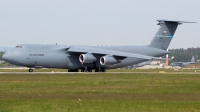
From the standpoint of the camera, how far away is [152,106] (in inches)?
762

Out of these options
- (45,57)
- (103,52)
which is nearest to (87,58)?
(103,52)

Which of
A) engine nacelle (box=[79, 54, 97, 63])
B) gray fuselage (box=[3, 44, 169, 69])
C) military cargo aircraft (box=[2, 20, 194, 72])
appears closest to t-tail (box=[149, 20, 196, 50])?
military cargo aircraft (box=[2, 20, 194, 72])

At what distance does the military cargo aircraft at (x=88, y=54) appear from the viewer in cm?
5325

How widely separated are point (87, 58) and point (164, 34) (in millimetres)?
12365

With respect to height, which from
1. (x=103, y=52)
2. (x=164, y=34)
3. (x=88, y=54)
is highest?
(x=164, y=34)

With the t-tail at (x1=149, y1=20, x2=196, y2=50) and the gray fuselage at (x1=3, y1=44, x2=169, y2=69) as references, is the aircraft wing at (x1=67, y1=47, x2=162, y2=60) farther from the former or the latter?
the t-tail at (x1=149, y1=20, x2=196, y2=50)

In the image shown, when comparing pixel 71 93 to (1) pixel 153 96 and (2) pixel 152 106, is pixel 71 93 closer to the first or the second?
(1) pixel 153 96

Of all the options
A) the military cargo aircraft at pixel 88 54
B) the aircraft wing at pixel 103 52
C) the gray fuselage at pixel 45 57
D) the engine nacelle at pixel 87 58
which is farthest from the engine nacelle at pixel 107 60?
the gray fuselage at pixel 45 57

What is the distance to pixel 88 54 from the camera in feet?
184

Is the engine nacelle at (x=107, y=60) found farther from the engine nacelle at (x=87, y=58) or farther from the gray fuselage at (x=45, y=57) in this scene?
the gray fuselage at (x=45, y=57)

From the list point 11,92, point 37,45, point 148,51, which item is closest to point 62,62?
point 37,45

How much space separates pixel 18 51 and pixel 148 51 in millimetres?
17053

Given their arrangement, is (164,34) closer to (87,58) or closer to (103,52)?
(103,52)

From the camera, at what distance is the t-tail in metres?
61.9
